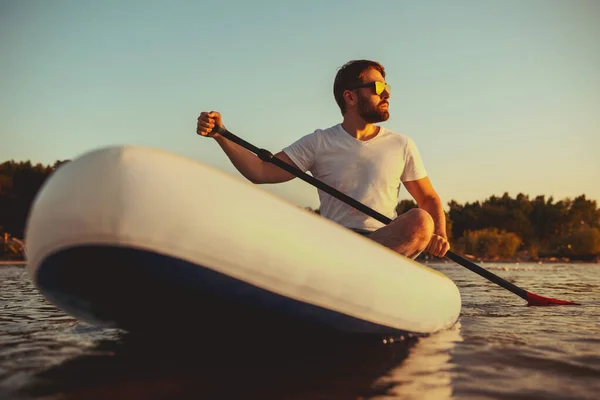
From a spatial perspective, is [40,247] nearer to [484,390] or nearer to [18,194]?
[484,390]

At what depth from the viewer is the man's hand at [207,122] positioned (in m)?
3.06

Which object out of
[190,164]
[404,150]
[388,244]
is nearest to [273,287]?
[190,164]

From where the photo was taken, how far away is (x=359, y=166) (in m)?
3.28

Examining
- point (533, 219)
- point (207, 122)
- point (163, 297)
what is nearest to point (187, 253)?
point (163, 297)

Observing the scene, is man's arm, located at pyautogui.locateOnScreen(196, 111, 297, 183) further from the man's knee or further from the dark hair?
the man's knee

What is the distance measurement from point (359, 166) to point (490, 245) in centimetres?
2371

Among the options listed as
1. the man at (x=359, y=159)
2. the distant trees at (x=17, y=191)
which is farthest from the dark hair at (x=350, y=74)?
the distant trees at (x=17, y=191)

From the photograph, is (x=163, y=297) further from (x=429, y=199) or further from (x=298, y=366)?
(x=429, y=199)

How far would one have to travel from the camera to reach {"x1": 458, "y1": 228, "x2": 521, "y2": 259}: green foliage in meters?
25.3

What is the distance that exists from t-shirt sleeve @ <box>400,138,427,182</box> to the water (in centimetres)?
95

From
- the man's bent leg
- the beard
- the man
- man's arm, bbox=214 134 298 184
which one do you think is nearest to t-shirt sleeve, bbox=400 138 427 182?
the man

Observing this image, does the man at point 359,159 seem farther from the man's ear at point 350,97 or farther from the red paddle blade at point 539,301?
the red paddle blade at point 539,301

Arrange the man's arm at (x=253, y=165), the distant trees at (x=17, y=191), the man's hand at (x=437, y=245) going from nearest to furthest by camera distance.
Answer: the man's hand at (x=437, y=245) < the man's arm at (x=253, y=165) < the distant trees at (x=17, y=191)

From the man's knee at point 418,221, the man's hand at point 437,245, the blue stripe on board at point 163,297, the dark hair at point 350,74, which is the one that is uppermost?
the dark hair at point 350,74
